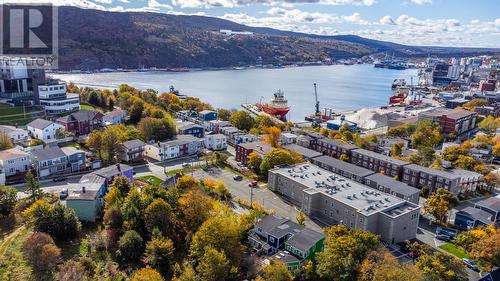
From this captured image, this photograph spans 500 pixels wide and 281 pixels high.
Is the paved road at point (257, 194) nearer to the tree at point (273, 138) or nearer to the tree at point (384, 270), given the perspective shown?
the tree at point (384, 270)

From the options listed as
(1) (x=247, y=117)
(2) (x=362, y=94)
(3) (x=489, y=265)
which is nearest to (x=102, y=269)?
(3) (x=489, y=265)

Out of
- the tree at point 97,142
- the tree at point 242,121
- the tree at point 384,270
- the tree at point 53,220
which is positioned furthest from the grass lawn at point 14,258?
the tree at point 242,121

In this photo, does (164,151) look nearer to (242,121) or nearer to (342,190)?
(242,121)

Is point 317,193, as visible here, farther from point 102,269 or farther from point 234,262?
point 102,269

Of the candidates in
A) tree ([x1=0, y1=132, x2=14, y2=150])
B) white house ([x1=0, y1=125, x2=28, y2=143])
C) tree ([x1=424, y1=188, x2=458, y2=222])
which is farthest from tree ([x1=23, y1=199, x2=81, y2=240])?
tree ([x1=424, y1=188, x2=458, y2=222])

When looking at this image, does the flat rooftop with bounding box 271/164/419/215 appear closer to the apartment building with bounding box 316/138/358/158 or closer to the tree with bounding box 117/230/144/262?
the apartment building with bounding box 316/138/358/158
